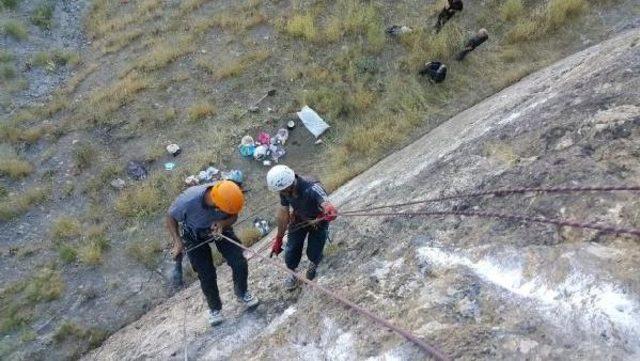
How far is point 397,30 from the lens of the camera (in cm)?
1052

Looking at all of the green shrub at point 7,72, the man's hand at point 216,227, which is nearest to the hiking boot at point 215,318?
the man's hand at point 216,227

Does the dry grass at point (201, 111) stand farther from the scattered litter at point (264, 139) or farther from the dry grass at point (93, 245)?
the dry grass at point (93, 245)

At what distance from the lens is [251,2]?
11.9 m

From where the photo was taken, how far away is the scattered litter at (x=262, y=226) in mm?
7617

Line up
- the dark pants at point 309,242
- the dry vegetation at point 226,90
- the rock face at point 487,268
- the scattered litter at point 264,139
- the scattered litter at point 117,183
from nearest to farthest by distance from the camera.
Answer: the rock face at point 487,268 < the dark pants at point 309,242 < the dry vegetation at point 226,90 < the scattered litter at point 117,183 < the scattered litter at point 264,139

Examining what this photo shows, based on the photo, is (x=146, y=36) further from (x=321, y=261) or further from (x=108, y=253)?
(x=321, y=261)

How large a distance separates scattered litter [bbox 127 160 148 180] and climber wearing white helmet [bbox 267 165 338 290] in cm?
458

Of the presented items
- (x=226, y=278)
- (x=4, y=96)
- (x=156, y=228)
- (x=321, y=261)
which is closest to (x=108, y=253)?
(x=156, y=228)

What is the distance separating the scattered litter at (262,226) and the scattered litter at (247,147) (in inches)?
57.8

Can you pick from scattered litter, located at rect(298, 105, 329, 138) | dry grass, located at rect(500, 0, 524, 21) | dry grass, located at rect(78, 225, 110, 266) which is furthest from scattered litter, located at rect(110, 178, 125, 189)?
dry grass, located at rect(500, 0, 524, 21)

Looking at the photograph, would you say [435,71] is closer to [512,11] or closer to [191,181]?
[512,11]

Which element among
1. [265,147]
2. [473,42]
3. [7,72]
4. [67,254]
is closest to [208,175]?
[265,147]

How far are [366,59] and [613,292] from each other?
753 centimetres

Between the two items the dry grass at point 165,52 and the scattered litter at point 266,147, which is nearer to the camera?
the scattered litter at point 266,147
